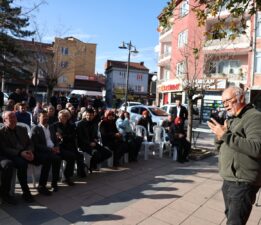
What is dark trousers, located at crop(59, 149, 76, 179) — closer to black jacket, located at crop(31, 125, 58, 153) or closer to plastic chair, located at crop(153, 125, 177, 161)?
black jacket, located at crop(31, 125, 58, 153)

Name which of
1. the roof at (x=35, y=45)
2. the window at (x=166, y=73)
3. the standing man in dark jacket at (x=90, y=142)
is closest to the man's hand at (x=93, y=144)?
the standing man in dark jacket at (x=90, y=142)

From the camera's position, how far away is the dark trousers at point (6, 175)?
5.16 meters

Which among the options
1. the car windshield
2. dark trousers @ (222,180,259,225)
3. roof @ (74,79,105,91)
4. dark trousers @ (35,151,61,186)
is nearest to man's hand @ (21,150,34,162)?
dark trousers @ (35,151,61,186)

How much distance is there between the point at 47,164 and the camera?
596cm

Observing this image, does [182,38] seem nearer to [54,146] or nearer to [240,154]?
[54,146]

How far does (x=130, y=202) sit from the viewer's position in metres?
5.54

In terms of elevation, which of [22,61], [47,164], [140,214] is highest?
[22,61]

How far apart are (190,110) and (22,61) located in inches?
925

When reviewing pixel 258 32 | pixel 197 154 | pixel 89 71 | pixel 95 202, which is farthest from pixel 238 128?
pixel 89 71

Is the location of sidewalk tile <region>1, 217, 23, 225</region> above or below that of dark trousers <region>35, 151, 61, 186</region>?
below

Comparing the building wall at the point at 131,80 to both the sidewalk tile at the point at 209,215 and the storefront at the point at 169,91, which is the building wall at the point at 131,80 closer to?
the storefront at the point at 169,91

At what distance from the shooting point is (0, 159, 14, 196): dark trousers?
5164mm

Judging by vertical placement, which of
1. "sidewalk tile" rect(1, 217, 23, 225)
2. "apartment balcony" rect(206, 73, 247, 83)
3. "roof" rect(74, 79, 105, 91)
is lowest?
"sidewalk tile" rect(1, 217, 23, 225)

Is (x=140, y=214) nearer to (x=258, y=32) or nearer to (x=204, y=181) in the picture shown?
(x=204, y=181)
